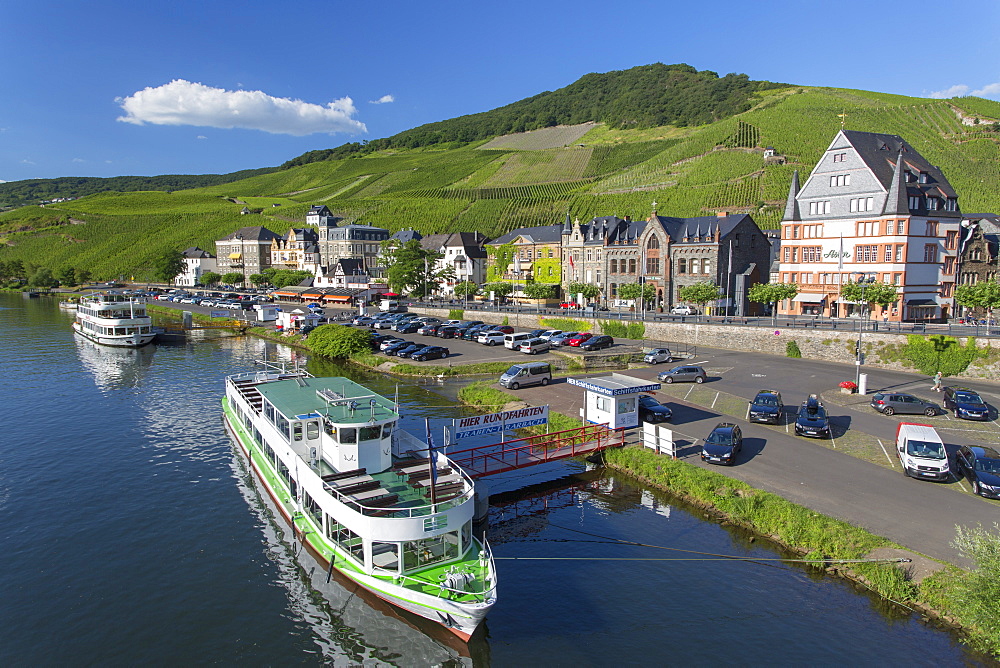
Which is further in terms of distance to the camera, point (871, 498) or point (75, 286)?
point (75, 286)

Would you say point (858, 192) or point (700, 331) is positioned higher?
point (858, 192)

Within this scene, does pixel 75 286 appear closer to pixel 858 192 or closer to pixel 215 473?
pixel 215 473

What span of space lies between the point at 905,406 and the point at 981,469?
43.7 ft

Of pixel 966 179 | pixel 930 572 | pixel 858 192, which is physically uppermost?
pixel 966 179

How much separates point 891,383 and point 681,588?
115 ft

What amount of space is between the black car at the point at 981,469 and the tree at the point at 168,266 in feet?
625

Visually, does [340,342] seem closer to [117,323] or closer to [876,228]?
→ [117,323]

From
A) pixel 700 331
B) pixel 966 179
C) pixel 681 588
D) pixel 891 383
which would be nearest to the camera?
pixel 681 588

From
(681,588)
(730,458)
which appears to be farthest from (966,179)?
(681,588)

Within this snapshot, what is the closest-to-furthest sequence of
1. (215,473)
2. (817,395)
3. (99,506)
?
(99,506) < (215,473) < (817,395)

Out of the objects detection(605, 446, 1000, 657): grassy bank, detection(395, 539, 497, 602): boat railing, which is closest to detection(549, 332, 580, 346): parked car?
detection(605, 446, 1000, 657): grassy bank

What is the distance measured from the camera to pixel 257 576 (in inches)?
942

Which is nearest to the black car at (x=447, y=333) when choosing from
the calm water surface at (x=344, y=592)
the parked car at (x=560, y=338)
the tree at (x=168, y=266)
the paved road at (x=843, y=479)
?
the parked car at (x=560, y=338)

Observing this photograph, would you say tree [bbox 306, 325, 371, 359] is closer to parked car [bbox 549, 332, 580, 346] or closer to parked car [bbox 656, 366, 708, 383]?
parked car [bbox 549, 332, 580, 346]
